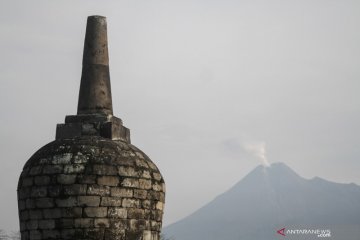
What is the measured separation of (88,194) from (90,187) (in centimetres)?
14

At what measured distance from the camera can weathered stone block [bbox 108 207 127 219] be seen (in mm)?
13410

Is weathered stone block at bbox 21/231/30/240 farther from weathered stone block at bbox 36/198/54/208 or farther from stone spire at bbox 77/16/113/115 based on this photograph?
stone spire at bbox 77/16/113/115

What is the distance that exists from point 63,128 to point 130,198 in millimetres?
2376

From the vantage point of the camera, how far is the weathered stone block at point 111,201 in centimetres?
1338

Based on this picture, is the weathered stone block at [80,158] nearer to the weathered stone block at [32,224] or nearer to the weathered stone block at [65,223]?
the weathered stone block at [65,223]

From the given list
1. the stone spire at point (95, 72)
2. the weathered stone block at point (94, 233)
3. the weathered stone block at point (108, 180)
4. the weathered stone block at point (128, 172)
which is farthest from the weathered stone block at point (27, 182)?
the stone spire at point (95, 72)

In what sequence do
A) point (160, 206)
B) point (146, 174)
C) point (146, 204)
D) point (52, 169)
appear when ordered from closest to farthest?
point (52, 169), point (146, 204), point (146, 174), point (160, 206)

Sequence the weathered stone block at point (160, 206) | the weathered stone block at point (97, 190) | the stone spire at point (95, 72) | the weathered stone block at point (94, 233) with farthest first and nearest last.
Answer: the stone spire at point (95, 72)
the weathered stone block at point (160, 206)
the weathered stone block at point (97, 190)
the weathered stone block at point (94, 233)

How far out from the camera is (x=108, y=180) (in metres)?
13.5

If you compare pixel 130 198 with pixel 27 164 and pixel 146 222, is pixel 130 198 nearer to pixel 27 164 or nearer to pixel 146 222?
pixel 146 222

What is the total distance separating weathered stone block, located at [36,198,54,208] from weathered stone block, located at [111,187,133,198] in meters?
1.20

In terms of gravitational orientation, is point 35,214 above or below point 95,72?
below

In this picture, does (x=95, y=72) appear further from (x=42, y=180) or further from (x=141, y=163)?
(x=42, y=180)

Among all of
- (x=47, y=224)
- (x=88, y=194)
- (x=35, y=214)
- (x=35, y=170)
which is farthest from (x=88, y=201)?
(x=35, y=170)
